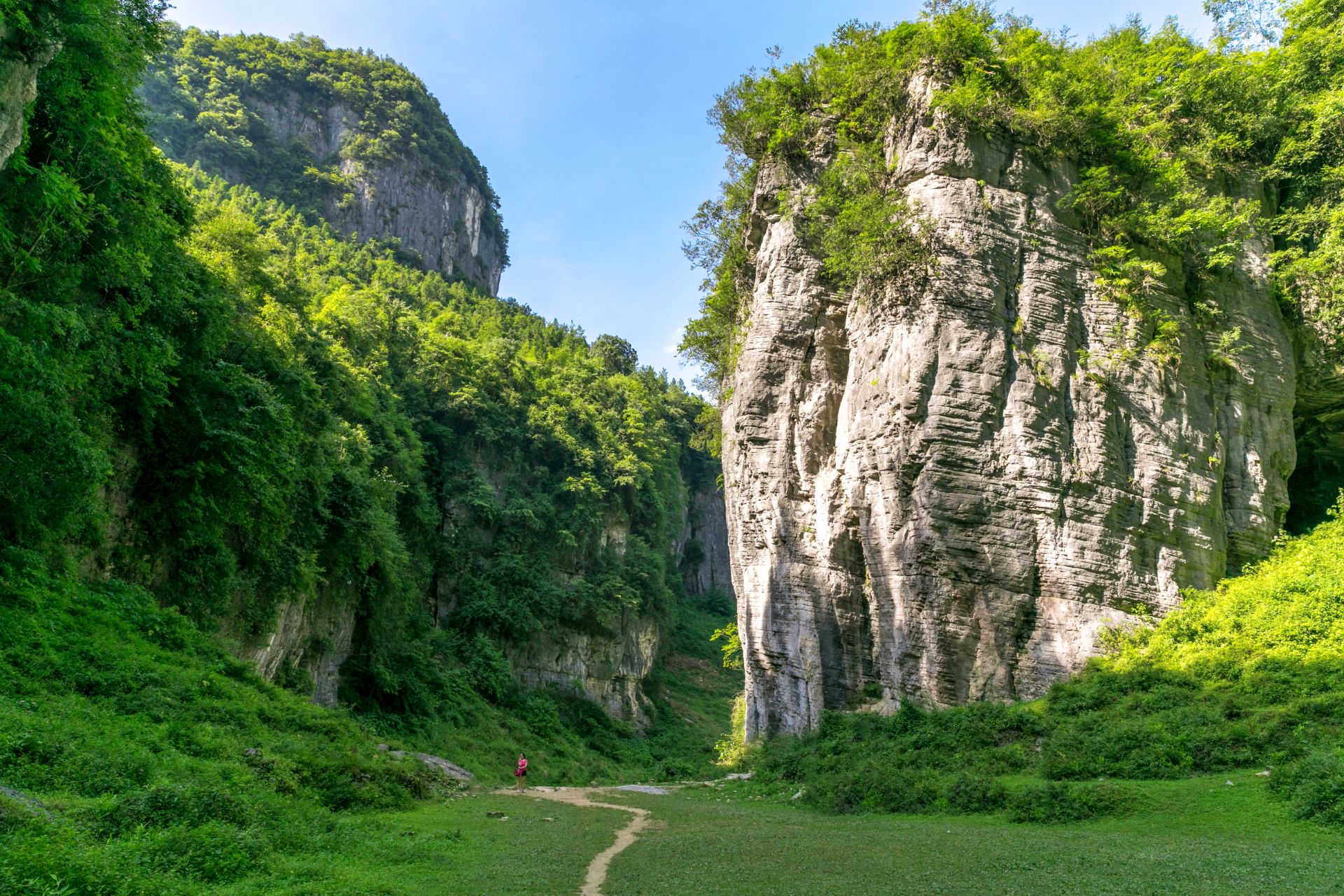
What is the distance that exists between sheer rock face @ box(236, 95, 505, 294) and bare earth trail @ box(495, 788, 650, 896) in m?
56.6

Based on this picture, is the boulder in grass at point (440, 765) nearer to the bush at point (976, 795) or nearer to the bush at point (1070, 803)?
the bush at point (976, 795)

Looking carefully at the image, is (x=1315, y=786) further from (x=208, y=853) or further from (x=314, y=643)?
(x=314, y=643)

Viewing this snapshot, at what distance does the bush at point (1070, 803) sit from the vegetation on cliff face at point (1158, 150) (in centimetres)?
1136

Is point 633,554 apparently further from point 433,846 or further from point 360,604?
point 433,846

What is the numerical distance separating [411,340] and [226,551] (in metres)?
24.9

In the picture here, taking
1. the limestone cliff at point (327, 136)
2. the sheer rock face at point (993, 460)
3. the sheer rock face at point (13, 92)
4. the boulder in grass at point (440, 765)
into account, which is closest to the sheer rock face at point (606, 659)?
the boulder in grass at point (440, 765)

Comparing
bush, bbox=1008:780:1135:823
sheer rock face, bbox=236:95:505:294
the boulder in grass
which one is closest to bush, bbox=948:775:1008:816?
bush, bbox=1008:780:1135:823

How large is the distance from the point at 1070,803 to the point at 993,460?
353 inches

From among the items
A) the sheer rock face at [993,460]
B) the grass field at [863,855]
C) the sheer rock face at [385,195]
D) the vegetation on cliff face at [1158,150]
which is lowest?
the grass field at [863,855]

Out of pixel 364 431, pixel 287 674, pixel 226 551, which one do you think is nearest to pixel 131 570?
pixel 226 551

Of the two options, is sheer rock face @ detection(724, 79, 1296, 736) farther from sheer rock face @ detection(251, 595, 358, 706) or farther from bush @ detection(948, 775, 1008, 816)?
sheer rock face @ detection(251, 595, 358, 706)

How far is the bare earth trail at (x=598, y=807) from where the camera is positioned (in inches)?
301

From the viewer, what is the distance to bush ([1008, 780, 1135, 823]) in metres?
10.5

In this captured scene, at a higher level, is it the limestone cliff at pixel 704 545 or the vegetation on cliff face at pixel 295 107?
the vegetation on cliff face at pixel 295 107
